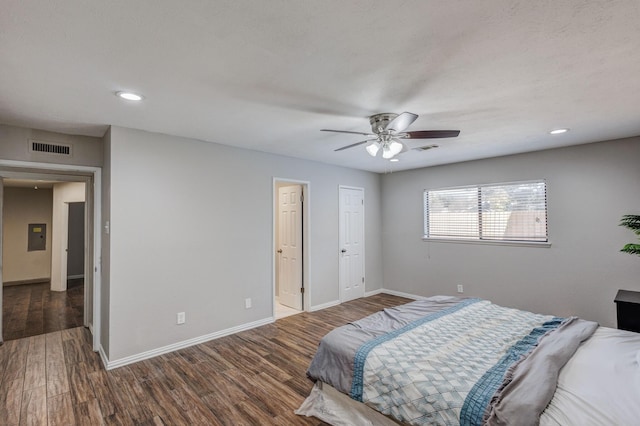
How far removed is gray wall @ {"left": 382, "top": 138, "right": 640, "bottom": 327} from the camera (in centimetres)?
366

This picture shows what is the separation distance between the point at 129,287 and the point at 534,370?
11.7ft

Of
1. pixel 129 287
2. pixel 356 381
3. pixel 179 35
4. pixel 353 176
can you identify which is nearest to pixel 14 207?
pixel 129 287

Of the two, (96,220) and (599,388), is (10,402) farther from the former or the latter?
(599,388)

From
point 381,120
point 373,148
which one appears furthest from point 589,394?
point 381,120

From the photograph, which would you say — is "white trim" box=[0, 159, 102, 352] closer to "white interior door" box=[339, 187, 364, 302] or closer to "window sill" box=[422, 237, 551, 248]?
"white interior door" box=[339, 187, 364, 302]

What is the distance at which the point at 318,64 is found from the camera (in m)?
1.89

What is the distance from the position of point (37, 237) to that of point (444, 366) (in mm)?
9476

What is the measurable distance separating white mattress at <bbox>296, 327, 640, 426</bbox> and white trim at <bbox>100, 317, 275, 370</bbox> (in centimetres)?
186

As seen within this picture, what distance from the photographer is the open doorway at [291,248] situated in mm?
4902

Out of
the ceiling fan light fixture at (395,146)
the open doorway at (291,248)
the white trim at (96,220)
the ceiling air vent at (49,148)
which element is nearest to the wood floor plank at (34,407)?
the white trim at (96,220)

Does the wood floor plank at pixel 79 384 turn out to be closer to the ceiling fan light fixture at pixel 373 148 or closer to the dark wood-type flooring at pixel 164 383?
the dark wood-type flooring at pixel 164 383

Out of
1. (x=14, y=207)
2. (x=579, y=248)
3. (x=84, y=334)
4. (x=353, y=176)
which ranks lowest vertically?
(x=84, y=334)

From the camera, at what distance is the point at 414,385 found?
175 cm

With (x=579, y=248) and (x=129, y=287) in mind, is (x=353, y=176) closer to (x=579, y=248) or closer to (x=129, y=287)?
(x=579, y=248)
